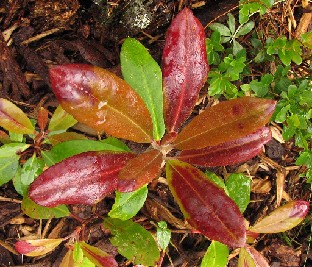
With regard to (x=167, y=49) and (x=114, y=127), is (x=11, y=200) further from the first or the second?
(x=167, y=49)

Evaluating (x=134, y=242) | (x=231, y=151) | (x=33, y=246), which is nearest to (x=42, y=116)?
(x=33, y=246)

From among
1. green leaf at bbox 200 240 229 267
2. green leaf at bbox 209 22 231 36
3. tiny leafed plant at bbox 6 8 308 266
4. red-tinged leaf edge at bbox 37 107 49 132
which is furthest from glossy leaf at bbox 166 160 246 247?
green leaf at bbox 209 22 231 36

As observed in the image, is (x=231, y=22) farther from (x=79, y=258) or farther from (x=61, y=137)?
(x=79, y=258)

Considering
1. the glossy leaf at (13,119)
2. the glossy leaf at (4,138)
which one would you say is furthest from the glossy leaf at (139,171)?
the glossy leaf at (4,138)

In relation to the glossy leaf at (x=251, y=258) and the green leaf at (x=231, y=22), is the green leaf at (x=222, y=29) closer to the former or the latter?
the green leaf at (x=231, y=22)

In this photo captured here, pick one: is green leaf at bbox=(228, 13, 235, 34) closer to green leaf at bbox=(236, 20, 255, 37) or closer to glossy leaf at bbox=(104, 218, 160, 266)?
green leaf at bbox=(236, 20, 255, 37)

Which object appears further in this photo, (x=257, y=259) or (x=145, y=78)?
(x=257, y=259)

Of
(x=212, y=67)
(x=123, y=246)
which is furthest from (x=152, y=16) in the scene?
(x=123, y=246)
